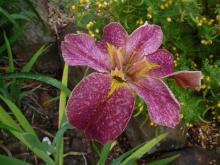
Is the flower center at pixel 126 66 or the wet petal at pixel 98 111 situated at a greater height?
the flower center at pixel 126 66

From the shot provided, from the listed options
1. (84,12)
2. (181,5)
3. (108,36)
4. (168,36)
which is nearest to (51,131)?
(84,12)

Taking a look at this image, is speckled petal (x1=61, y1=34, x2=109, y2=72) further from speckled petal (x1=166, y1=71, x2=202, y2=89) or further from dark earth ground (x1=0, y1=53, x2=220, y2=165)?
dark earth ground (x1=0, y1=53, x2=220, y2=165)

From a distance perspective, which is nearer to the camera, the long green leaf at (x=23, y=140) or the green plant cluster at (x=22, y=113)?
the green plant cluster at (x=22, y=113)

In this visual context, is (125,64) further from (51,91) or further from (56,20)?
(56,20)

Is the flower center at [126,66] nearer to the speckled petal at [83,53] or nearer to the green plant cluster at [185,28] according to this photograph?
the speckled petal at [83,53]

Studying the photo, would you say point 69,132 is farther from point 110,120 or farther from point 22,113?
point 110,120

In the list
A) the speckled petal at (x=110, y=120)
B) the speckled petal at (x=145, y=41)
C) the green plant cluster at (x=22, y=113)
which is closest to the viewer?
the speckled petal at (x=110, y=120)

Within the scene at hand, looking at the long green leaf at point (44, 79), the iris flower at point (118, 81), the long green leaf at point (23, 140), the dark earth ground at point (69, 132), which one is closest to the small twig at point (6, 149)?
the dark earth ground at point (69, 132)
